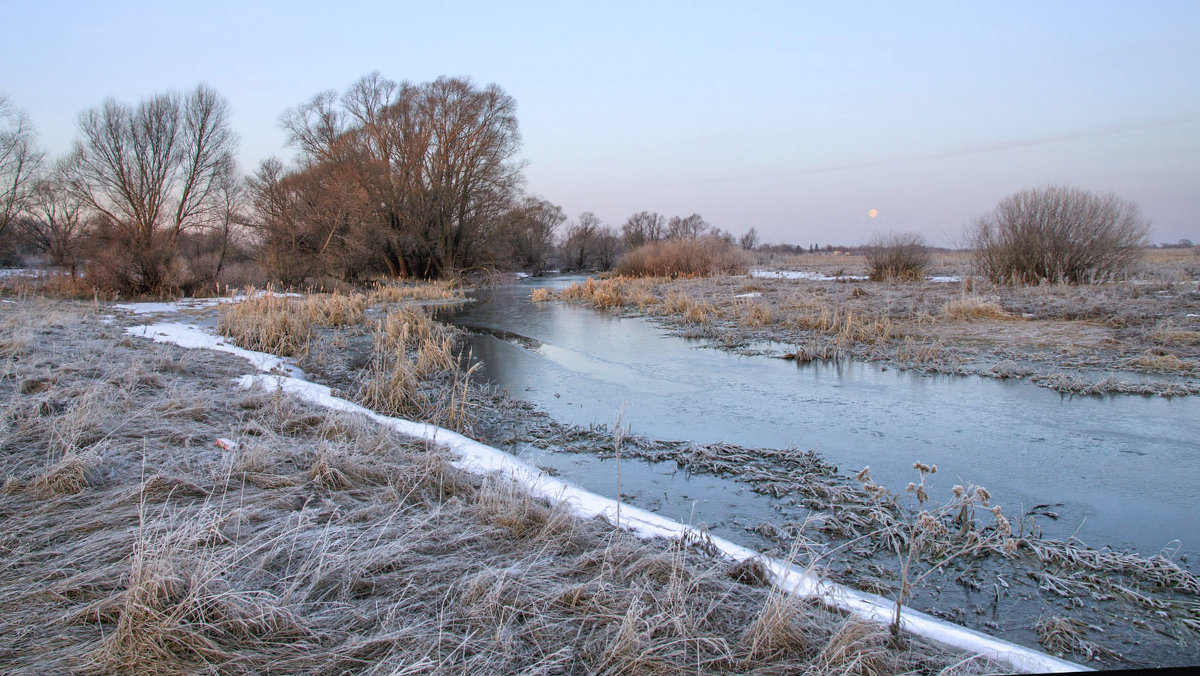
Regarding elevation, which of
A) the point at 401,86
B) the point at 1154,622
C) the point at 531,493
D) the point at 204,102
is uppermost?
the point at 401,86

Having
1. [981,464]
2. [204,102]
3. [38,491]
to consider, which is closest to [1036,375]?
[981,464]

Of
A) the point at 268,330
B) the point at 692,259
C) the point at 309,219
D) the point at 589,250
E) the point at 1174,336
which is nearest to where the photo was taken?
the point at 1174,336

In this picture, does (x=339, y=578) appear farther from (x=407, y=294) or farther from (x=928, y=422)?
(x=407, y=294)

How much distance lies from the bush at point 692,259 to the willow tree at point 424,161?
321 inches

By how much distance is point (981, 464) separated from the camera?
16.8 feet

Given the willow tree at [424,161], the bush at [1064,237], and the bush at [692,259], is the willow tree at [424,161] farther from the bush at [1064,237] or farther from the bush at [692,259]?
the bush at [1064,237]

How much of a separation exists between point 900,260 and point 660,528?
20229mm

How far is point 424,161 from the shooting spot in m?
29.8

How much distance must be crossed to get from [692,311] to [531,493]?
37.8 feet

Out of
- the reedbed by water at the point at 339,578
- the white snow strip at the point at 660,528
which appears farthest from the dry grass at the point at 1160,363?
the reedbed by water at the point at 339,578

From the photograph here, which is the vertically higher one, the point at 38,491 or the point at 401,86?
the point at 401,86

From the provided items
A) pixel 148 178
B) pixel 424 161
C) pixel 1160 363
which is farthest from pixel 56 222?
pixel 1160 363

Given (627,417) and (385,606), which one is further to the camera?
(627,417)

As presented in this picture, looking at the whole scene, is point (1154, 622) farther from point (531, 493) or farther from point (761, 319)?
point (761, 319)
